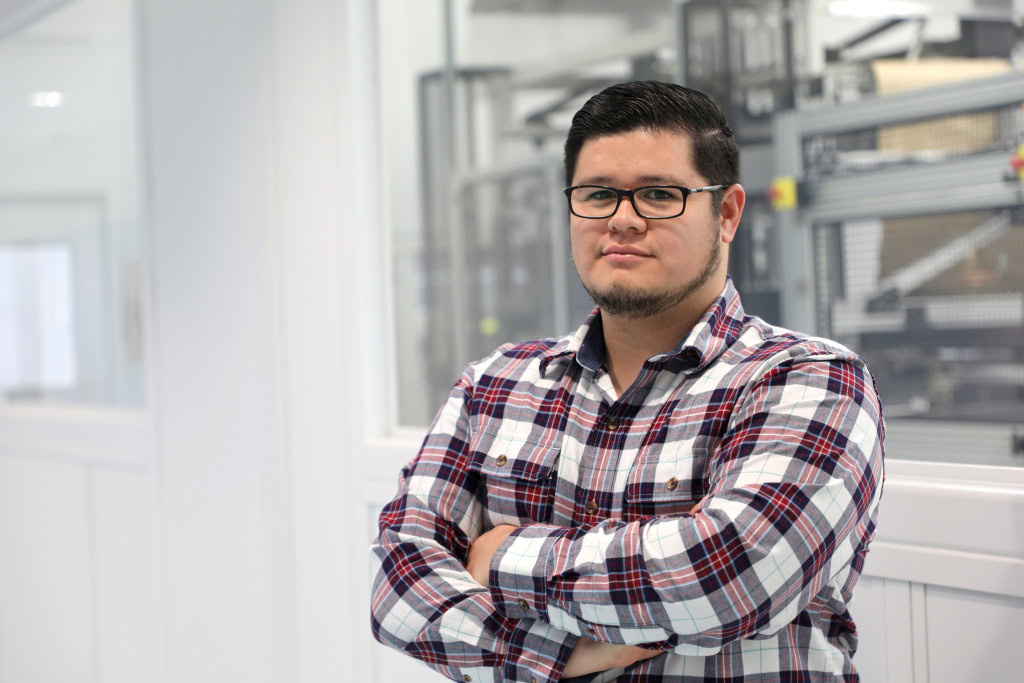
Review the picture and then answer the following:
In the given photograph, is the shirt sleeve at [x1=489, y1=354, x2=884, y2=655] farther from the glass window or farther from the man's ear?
the glass window

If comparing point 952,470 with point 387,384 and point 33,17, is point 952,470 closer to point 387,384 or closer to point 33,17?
point 387,384

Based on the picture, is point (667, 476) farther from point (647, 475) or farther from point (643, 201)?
point (643, 201)

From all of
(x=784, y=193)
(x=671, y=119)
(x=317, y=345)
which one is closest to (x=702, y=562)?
(x=671, y=119)

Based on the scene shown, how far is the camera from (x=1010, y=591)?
1226 mm

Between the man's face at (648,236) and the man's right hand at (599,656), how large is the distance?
0.38 meters

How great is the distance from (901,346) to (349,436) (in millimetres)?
1470

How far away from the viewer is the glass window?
9.75ft

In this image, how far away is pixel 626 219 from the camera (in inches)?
45.7

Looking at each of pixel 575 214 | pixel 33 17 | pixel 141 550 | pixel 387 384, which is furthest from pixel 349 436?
pixel 33 17

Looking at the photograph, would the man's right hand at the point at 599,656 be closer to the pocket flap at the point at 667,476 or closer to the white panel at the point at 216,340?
the pocket flap at the point at 667,476

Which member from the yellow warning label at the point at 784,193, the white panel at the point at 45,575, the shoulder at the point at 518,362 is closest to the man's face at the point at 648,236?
the shoulder at the point at 518,362

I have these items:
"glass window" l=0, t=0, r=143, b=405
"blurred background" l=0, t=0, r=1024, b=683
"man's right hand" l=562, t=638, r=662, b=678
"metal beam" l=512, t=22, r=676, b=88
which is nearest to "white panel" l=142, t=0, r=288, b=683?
"blurred background" l=0, t=0, r=1024, b=683

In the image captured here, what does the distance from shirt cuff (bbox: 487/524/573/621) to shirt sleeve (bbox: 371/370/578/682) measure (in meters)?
0.03

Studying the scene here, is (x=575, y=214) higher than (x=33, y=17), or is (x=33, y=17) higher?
(x=33, y=17)
